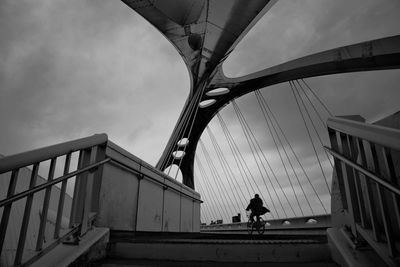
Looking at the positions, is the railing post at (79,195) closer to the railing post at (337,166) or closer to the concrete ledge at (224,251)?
the concrete ledge at (224,251)

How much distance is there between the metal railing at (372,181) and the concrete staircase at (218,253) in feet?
1.20

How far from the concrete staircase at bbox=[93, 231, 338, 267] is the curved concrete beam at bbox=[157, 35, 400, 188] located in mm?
13941

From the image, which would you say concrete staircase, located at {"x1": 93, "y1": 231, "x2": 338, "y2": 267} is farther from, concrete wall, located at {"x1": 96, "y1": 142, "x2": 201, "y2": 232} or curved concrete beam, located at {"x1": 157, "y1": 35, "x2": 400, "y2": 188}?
curved concrete beam, located at {"x1": 157, "y1": 35, "x2": 400, "y2": 188}

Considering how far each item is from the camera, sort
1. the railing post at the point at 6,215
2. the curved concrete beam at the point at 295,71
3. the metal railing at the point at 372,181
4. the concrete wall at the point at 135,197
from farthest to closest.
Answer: the curved concrete beam at the point at 295,71 → the concrete wall at the point at 135,197 → the railing post at the point at 6,215 → the metal railing at the point at 372,181

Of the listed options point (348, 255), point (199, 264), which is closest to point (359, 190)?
point (348, 255)

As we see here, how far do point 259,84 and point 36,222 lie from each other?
56.0 ft

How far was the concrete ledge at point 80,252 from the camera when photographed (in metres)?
2.19

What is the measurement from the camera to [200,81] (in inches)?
782

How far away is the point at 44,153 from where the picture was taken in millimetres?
2322

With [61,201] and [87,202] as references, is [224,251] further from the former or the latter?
[61,201]

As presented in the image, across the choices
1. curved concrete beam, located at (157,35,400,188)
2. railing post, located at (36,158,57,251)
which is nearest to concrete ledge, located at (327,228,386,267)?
railing post, located at (36,158,57,251)

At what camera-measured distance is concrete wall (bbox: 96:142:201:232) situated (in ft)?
12.9

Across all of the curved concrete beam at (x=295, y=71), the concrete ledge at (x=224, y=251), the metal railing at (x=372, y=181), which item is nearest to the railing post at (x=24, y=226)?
the concrete ledge at (x=224, y=251)

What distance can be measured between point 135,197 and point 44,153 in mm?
2783
